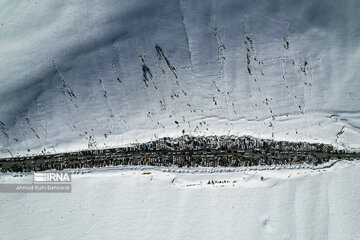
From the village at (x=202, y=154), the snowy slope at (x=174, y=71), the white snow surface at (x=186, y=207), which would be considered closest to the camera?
the snowy slope at (x=174, y=71)

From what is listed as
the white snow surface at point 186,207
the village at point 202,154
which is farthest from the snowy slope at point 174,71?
the white snow surface at point 186,207

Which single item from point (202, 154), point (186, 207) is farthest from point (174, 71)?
point (186, 207)

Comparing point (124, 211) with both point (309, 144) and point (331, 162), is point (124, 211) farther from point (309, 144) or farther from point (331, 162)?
point (331, 162)

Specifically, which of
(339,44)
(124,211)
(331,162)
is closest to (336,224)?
(331,162)

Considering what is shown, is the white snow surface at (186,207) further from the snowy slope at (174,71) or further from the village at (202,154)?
the snowy slope at (174,71)

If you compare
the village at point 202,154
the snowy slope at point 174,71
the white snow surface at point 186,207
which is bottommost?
the white snow surface at point 186,207
